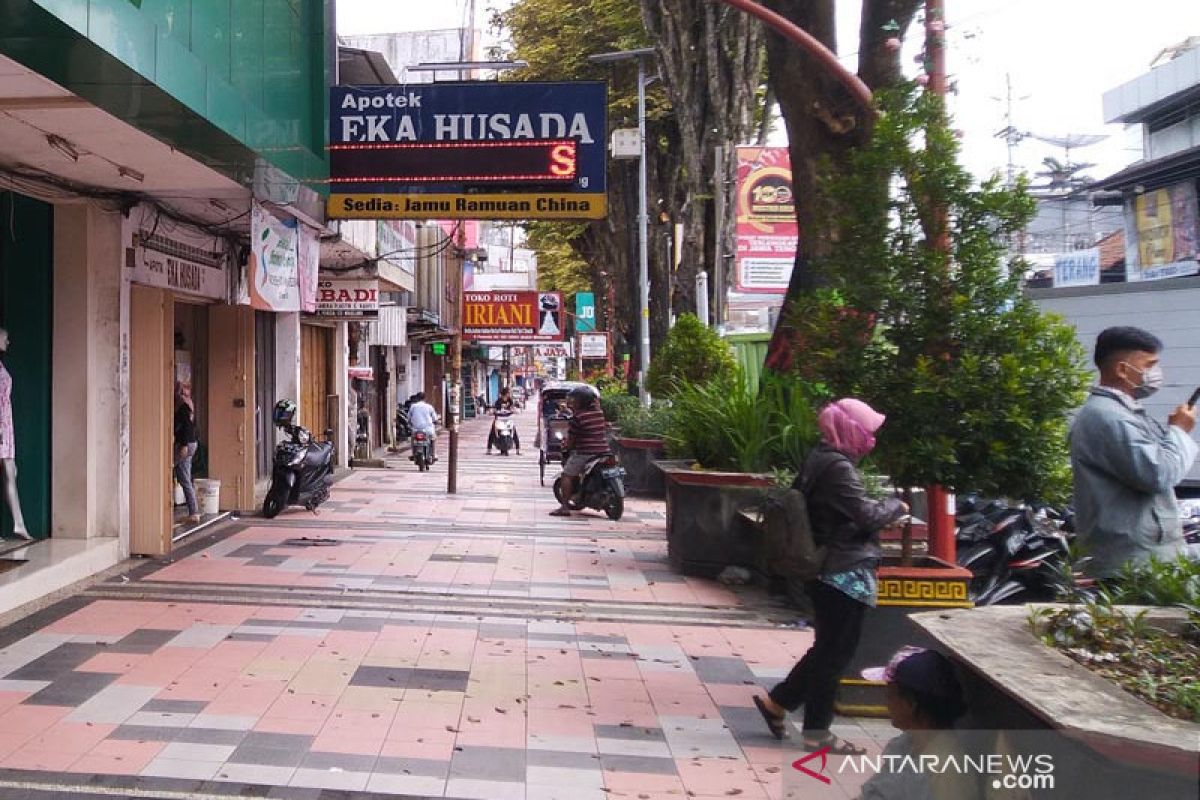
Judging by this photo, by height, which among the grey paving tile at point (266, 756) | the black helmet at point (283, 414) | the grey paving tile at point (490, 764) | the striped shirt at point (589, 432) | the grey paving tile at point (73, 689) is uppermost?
the black helmet at point (283, 414)

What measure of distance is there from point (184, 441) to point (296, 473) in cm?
170

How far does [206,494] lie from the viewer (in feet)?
36.4

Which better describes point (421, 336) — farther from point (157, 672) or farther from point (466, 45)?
point (157, 672)

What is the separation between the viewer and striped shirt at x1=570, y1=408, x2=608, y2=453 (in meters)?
12.2

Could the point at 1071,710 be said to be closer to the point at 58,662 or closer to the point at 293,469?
the point at 58,662

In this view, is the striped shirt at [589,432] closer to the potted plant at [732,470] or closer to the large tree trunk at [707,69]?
the potted plant at [732,470]

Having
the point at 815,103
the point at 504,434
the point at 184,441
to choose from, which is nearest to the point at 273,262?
the point at 184,441

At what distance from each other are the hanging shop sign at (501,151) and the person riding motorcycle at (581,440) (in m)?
3.26

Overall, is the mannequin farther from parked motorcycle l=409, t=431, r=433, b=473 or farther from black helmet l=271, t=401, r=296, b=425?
parked motorcycle l=409, t=431, r=433, b=473

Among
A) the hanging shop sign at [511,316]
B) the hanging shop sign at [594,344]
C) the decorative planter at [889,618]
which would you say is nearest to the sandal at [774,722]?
the decorative planter at [889,618]

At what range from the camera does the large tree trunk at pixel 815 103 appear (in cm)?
730

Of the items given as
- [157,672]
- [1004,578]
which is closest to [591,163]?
[1004,578]

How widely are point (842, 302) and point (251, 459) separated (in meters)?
8.89

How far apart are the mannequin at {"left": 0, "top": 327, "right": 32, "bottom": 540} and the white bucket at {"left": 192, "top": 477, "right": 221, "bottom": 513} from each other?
303cm
